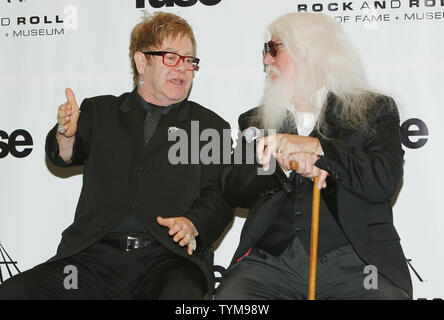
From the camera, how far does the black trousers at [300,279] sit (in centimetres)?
293

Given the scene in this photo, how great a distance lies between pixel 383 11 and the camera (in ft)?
13.8

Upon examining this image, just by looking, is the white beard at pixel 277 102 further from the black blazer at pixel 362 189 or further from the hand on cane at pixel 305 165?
the hand on cane at pixel 305 165

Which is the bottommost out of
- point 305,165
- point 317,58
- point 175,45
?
point 305,165

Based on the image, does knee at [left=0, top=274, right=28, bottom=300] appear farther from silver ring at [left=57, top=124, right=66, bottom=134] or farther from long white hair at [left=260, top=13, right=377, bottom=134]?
long white hair at [left=260, top=13, right=377, bottom=134]

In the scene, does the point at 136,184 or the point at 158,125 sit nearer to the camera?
the point at 136,184

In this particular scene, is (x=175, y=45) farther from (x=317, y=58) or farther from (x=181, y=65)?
(x=317, y=58)

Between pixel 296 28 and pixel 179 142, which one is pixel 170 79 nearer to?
pixel 179 142

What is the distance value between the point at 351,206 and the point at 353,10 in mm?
1722

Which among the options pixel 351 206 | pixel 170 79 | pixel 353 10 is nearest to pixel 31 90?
pixel 170 79

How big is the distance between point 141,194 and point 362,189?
1214 mm

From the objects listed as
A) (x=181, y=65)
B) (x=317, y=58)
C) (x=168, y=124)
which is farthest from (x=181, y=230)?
(x=317, y=58)

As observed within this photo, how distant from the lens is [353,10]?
4219 millimetres

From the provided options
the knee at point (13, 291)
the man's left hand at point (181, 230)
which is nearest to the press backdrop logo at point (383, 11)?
the man's left hand at point (181, 230)

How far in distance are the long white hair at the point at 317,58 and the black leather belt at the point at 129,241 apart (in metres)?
1.16
